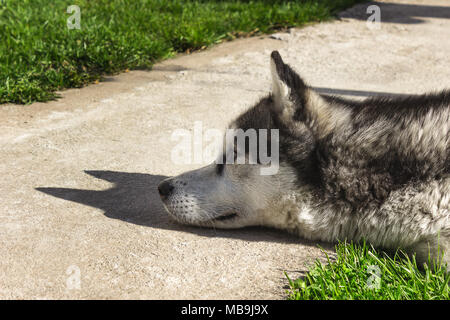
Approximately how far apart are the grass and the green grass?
3.62 m

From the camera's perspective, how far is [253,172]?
10.3ft

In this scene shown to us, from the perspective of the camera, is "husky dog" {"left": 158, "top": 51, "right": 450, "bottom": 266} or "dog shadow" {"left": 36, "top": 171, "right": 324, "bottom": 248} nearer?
"husky dog" {"left": 158, "top": 51, "right": 450, "bottom": 266}

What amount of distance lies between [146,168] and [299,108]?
1574mm

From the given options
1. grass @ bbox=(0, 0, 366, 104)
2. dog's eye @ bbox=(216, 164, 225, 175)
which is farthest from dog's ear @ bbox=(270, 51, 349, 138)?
grass @ bbox=(0, 0, 366, 104)

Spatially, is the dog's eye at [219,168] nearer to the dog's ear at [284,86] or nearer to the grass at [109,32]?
the dog's ear at [284,86]

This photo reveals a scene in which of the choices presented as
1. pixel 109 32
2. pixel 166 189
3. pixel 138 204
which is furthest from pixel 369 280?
pixel 109 32

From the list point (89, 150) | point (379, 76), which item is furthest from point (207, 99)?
point (379, 76)

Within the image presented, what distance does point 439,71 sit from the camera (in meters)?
6.52

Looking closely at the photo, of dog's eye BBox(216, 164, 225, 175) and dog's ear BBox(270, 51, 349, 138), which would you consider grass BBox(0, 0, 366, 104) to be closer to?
dog's eye BBox(216, 164, 225, 175)

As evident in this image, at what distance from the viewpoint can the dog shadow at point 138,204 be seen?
10.9 feet

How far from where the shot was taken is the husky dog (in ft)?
9.35

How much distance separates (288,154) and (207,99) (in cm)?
271

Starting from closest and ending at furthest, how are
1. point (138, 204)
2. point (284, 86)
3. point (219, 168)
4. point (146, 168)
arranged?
point (284, 86), point (219, 168), point (138, 204), point (146, 168)

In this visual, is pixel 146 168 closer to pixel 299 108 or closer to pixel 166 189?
pixel 166 189
